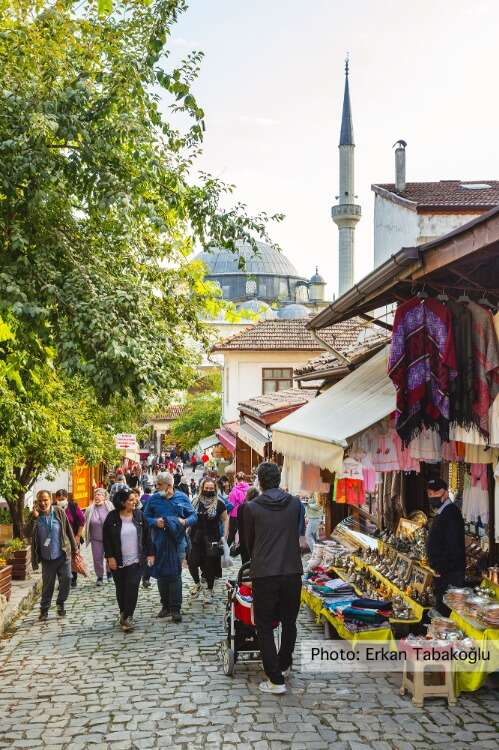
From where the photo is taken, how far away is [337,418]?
23.3 feet

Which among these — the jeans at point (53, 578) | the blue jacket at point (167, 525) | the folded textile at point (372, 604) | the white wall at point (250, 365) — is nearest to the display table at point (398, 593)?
the folded textile at point (372, 604)

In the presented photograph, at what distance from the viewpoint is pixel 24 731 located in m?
5.16

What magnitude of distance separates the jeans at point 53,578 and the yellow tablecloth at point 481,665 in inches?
201

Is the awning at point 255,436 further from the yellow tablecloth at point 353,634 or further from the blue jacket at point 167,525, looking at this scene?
the yellow tablecloth at point 353,634

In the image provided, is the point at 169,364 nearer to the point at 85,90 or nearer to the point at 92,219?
the point at 92,219

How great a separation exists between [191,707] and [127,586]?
105 inches

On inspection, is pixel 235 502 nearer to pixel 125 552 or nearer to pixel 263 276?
pixel 125 552

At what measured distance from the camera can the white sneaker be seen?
18.9 feet

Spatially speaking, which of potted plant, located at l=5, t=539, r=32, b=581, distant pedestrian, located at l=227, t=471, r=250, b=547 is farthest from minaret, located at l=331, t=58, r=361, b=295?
potted plant, located at l=5, t=539, r=32, b=581

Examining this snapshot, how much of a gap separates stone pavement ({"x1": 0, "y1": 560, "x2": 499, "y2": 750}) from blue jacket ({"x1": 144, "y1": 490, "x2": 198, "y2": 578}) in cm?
97

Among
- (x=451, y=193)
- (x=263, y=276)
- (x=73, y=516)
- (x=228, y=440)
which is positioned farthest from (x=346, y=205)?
(x=263, y=276)

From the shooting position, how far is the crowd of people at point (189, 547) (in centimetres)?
580

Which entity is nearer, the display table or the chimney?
the display table

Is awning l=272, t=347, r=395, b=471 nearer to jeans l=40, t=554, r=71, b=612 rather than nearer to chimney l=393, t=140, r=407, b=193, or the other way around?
jeans l=40, t=554, r=71, b=612
